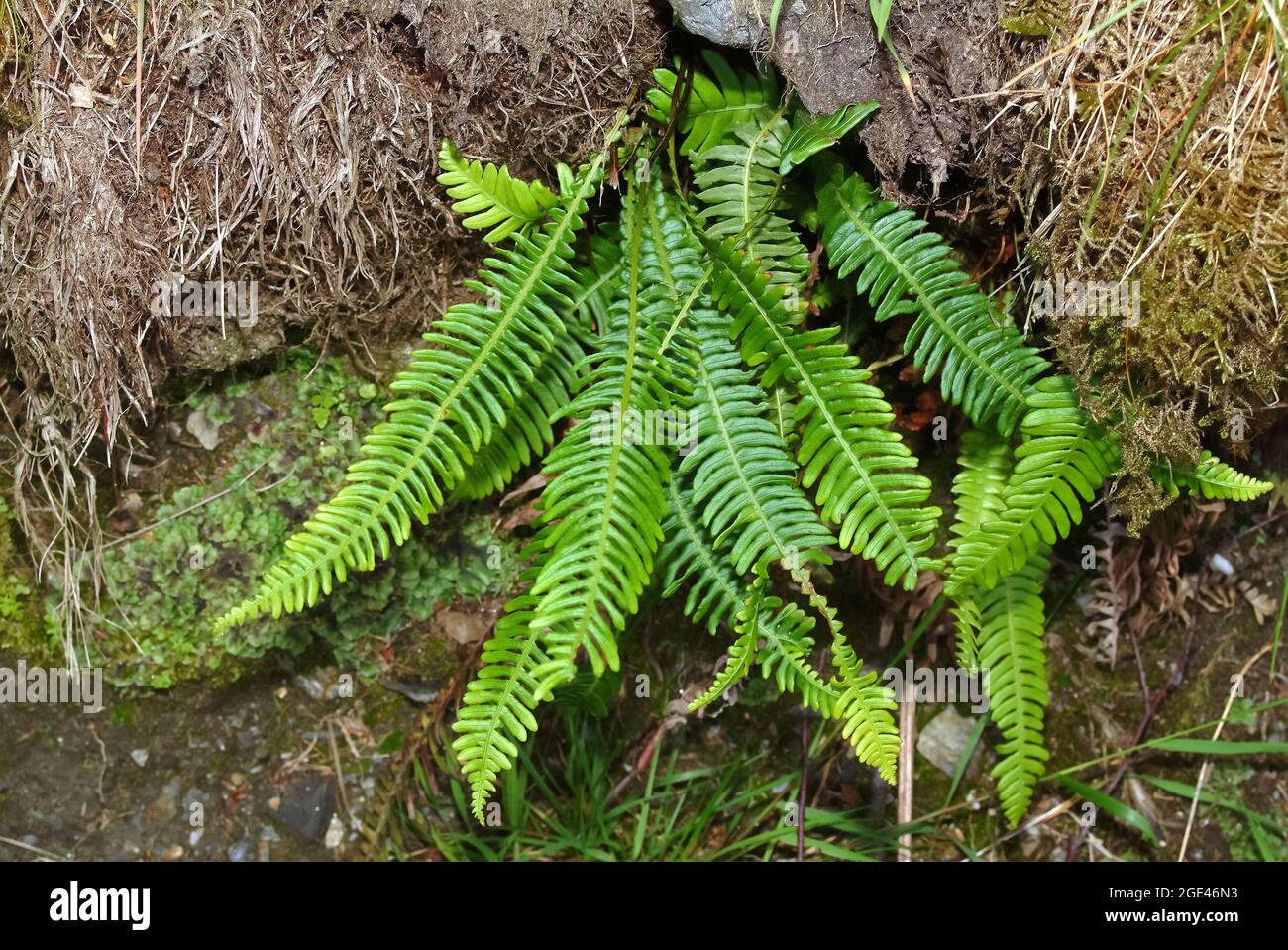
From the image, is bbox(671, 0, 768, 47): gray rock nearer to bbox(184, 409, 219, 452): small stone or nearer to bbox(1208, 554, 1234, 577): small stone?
bbox(184, 409, 219, 452): small stone

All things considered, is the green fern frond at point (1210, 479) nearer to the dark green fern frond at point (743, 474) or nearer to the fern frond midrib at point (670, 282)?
the dark green fern frond at point (743, 474)

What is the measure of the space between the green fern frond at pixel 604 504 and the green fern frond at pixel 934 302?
57 cm

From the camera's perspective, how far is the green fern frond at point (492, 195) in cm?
230

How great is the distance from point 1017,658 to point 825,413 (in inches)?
41.1

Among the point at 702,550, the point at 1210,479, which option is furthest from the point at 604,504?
the point at 1210,479

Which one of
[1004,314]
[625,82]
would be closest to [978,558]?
[1004,314]

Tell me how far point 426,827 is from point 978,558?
1988mm

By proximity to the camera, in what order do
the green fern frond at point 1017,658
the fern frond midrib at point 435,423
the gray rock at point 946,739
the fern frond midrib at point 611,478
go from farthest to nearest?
the gray rock at point 946,739 → the green fern frond at point 1017,658 → the fern frond midrib at point 435,423 → the fern frond midrib at point 611,478

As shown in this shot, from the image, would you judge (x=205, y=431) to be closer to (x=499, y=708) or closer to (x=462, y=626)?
(x=462, y=626)

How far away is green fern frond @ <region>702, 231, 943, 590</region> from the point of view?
2.23m

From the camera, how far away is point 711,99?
2410 mm

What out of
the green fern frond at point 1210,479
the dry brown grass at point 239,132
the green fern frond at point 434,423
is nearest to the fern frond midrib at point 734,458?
the green fern frond at point 434,423

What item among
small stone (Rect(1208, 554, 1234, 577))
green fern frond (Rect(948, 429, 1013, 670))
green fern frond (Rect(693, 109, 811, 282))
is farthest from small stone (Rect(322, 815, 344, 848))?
small stone (Rect(1208, 554, 1234, 577))

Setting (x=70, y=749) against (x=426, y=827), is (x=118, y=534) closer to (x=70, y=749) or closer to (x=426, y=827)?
(x=70, y=749)
